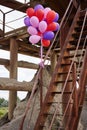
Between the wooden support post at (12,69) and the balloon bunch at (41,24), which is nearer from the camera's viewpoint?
the balloon bunch at (41,24)

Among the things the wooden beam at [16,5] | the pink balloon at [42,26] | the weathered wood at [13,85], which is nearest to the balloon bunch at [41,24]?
the pink balloon at [42,26]

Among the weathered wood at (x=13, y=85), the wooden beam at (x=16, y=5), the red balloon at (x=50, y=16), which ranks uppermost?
the wooden beam at (x=16, y=5)

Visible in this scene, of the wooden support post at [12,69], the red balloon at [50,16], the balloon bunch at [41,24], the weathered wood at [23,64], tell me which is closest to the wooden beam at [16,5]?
the wooden support post at [12,69]

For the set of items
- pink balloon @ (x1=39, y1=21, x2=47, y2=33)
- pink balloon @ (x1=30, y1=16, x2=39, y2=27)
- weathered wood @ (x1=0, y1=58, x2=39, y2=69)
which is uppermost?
pink balloon @ (x1=30, y1=16, x2=39, y2=27)

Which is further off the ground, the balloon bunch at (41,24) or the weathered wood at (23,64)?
the balloon bunch at (41,24)

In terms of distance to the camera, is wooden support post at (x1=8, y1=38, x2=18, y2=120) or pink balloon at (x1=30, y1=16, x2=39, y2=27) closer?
pink balloon at (x1=30, y1=16, x2=39, y2=27)

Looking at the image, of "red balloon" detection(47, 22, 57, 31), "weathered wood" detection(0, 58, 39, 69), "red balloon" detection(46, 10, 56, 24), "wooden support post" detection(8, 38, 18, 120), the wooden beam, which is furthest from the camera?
"weathered wood" detection(0, 58, 39, 69)

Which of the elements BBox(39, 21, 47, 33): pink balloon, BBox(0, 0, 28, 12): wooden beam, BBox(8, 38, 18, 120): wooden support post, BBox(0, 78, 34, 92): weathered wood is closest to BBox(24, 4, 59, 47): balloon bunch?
BBox(39, 21, 47, 33): pink balloon

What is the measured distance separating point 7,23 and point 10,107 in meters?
3.08

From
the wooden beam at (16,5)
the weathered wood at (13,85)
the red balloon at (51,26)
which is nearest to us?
the red balloon at (51,26)

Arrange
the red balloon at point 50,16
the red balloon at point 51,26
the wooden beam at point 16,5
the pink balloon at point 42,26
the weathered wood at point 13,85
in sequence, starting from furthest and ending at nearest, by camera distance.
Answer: the wooden beam at point 16,5 < the weathered wood at point 13,85 < the red balloon at point 51,26 < the red balloon at point 50,16 < the pink balloon at point 42,26

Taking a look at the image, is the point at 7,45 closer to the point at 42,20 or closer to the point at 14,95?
the point at 14,95

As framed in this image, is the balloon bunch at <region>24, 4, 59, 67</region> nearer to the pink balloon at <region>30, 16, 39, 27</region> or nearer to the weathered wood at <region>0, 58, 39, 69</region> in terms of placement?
the pink balloon at <region>30, 16, 39, 27</region>

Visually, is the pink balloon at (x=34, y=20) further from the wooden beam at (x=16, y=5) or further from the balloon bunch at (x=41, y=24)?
the wooden beam at (x=16, y=5)
